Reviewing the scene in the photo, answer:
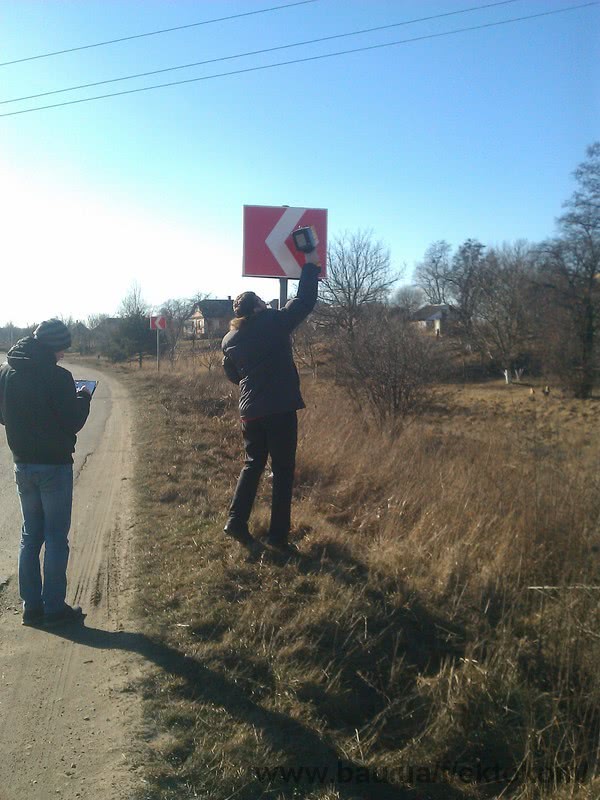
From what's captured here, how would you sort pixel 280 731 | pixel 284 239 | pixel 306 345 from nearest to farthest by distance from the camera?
pixel 280 731, pixel 284 239, pixel 306 345

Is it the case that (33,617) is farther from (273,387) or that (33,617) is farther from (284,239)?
(284,239)

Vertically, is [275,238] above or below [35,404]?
above

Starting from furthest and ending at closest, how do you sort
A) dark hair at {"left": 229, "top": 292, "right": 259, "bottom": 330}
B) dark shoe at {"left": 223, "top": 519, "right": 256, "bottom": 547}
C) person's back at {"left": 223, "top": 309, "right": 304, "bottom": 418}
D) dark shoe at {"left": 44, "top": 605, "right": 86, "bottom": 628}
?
dark shoe at {"left": 223, "top": 519, "right": 256, "bottom": 547}, dark hair at {"left": 229, "top": 292, "right": 259, "bottom": 330}, person's back at {"left": 223, "top": 309, "right": 304, "bottom": 418}, dark shoe at {"left": 44, "top": 605, "right": 86, "bottom": 628}

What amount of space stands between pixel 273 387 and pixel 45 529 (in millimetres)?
1781

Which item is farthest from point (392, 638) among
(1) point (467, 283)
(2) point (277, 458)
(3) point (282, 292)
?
Result: (1) point (467, 283)

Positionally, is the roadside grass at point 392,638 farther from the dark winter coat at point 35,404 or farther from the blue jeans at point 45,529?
the dark winter coat at point 35,404

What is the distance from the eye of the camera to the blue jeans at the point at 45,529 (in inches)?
162

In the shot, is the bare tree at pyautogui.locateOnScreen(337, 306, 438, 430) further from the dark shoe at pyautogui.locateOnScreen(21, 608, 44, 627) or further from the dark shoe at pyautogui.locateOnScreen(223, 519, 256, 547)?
the dark shoe at pyautogui.locateOnScreen(21, 608, 44, 627)

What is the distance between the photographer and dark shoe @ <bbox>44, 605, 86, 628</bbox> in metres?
4.18

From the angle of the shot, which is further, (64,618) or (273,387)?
(273,387)

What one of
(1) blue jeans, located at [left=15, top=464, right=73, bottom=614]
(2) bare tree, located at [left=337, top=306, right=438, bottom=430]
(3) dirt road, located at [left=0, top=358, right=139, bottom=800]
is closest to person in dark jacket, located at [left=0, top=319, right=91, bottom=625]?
(1) blue jeans, located at [left=15, top=464, right=73, bottom=614]

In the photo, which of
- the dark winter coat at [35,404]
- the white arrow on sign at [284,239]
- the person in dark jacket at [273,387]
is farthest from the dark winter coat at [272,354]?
the dark winter coat at [35,404]

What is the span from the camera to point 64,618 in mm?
4188

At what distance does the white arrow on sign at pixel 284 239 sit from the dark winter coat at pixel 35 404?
7.58 feet
